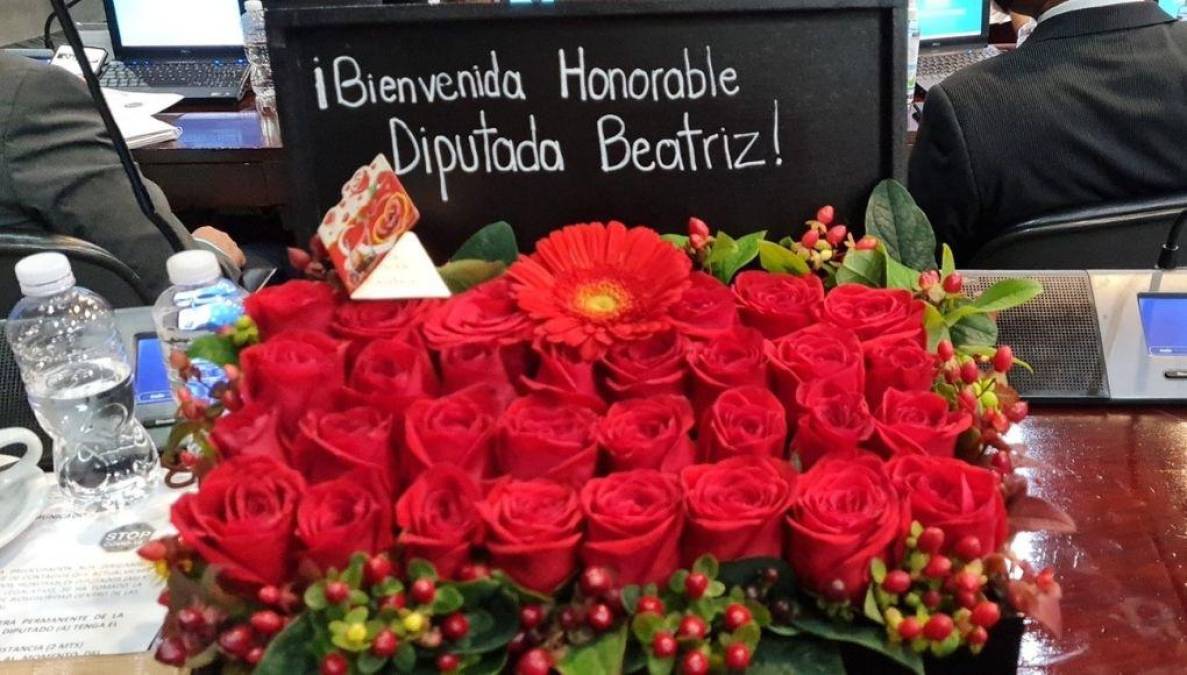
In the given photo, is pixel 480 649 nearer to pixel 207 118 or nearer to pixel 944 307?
pixel 944 307

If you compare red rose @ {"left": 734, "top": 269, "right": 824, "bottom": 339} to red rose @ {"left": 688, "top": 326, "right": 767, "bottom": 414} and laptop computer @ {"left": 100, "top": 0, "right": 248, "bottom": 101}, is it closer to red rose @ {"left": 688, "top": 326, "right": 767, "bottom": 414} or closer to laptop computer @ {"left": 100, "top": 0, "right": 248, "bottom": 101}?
red rose @ {"left": 688, "top": 326, "right": 767, "bottom": 414}

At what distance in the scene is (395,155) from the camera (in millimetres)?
877

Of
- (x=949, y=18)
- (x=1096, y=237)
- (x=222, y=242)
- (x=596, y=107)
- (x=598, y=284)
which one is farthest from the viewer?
(x=949, y=18)

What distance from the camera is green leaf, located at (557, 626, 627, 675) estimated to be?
54 cm

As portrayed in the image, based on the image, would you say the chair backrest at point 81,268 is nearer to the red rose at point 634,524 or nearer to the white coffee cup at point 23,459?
the white coffee cup at point 23,459

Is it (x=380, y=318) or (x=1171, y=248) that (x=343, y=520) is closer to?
(x=380, y=318)

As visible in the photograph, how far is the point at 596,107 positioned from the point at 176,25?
2033 mm

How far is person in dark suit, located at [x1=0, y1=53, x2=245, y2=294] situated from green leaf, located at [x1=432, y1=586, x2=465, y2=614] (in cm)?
102

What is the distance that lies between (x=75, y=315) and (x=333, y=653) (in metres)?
0.77

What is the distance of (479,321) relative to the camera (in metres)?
0.71

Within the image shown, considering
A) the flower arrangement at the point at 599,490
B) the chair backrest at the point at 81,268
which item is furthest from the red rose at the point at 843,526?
the chair backrest at the point at 81,268

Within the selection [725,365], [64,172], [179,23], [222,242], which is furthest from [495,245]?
[179,23]

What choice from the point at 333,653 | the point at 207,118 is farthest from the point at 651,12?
the point at 207,118

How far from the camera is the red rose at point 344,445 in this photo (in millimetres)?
614
